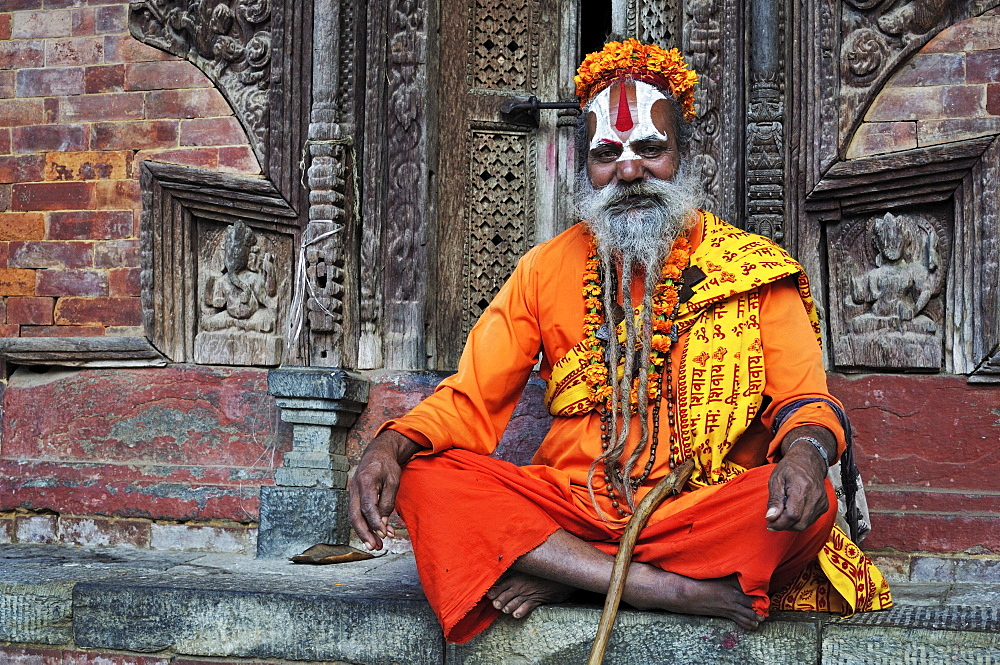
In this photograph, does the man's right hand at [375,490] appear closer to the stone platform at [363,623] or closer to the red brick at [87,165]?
the stone platform at [363,623]

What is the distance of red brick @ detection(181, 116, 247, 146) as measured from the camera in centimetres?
449

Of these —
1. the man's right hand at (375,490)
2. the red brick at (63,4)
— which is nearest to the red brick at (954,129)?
the man's right hand at (375,490)

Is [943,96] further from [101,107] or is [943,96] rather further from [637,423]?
[101,107]

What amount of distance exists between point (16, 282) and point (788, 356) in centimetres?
338

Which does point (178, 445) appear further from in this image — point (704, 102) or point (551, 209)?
point (704, 102)

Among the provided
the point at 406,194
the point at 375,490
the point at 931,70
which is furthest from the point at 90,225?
the point at 931,70

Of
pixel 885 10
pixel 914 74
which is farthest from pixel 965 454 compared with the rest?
pixel 885 10

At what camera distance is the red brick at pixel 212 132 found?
4.49 meters

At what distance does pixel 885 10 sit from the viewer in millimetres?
4027

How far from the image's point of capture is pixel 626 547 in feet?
9.30

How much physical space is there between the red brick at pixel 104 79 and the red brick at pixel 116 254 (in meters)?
0.66

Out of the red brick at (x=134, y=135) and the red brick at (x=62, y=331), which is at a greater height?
the red brick at (x=134, y=135)

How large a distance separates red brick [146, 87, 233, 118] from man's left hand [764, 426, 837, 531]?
290 cm

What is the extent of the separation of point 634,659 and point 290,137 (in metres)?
2.58
